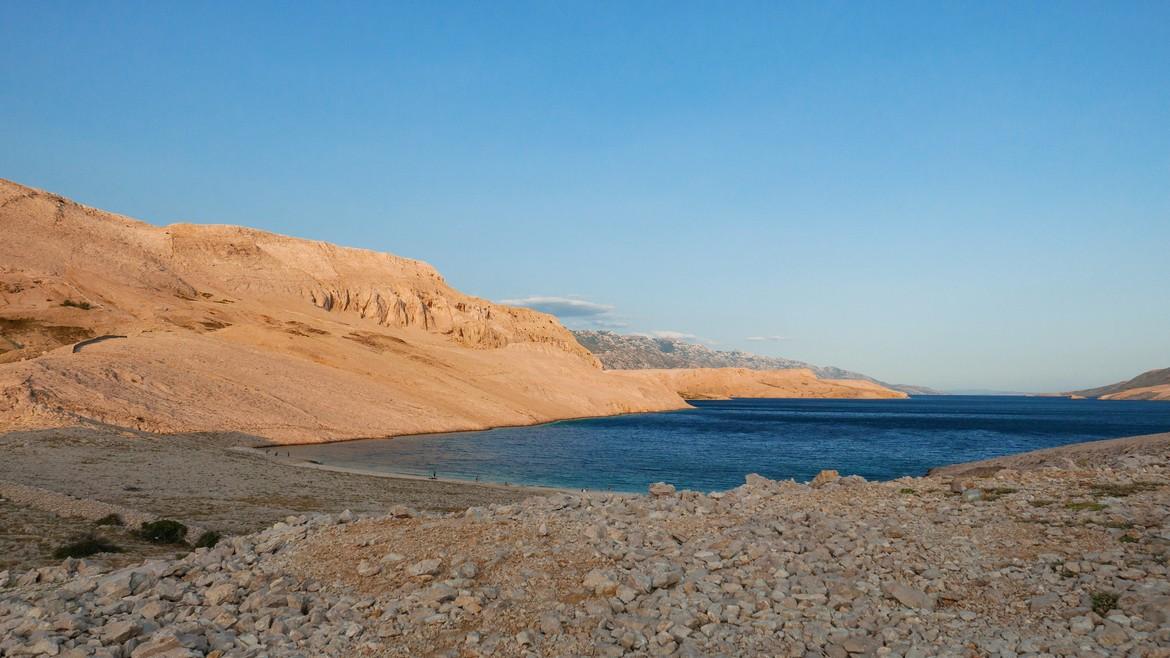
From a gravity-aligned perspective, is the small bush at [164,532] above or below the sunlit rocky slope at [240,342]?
below

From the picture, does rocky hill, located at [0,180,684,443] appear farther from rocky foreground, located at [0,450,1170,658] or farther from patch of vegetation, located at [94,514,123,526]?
rocky foreground, located at [0,450,1170,658]

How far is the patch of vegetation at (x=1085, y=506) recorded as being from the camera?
1155 centimetres

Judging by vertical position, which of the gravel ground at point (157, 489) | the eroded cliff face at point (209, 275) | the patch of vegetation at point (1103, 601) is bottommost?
the gravel ground at point (157, 489)

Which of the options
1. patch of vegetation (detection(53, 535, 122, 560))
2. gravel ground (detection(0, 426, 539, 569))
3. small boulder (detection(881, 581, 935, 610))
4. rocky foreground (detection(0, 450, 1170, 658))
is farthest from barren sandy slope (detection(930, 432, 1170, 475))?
patch of vegetation (detection(53, 535, 122, 560))

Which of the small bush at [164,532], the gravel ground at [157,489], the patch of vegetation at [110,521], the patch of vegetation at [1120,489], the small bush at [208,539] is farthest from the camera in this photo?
the gravel ground at [157,489]

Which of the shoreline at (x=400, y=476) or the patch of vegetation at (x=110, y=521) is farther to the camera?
the shoreline at (x=400, y=476)

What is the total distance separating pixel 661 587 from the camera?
9.38 metres

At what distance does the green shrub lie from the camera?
1412 cm

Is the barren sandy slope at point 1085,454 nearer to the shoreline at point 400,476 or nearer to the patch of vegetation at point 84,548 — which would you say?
the shoreline at point 400,476

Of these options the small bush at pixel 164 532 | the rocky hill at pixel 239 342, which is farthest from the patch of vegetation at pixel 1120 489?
the rocky hill at pixel 239 342

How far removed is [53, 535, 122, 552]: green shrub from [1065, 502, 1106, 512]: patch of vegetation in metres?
18.2

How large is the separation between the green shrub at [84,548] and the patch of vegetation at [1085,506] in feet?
59.7

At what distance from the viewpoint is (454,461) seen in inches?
1633

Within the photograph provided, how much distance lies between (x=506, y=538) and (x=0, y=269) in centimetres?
6333
